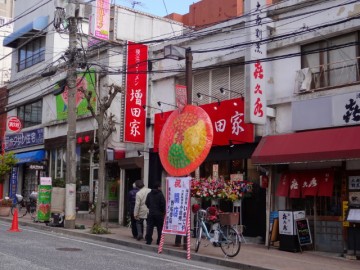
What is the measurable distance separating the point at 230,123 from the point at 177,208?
4496 millimetres

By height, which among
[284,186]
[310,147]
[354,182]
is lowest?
[284,186]

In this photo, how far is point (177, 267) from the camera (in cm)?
1031

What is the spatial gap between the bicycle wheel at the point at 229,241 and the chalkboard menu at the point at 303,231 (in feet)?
7.83

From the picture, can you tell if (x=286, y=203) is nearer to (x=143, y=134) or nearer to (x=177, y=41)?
(x=143, y=134)

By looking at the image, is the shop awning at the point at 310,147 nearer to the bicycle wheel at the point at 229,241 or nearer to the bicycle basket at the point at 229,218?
the bicycle basket at the point at 229,218

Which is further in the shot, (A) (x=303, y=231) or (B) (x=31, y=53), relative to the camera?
(B) (x=31, y=53)

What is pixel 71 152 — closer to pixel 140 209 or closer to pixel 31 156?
pixel 140 209

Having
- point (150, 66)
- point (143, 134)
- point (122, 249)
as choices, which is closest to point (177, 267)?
point (122, 249)

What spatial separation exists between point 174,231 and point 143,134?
7426 mm

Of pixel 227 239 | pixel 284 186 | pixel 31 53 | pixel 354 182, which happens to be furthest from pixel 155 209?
pixel 31 53

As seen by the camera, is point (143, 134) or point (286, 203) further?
point (143, 134)

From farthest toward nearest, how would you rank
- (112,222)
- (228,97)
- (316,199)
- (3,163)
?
(3,163) < (112,222) < (228,97) < (316,199)

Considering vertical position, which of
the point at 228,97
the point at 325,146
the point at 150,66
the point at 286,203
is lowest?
the point at 286,203

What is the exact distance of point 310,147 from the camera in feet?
42.3
